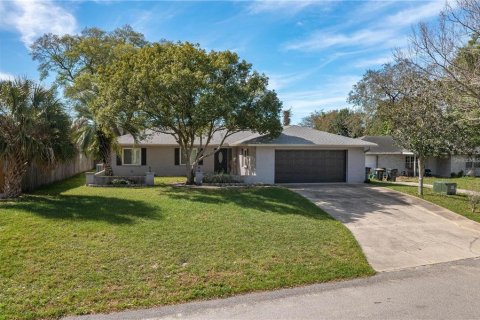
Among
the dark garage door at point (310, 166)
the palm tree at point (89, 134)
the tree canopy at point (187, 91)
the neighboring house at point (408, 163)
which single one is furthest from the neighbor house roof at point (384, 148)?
the palm tree at point (89, 134)

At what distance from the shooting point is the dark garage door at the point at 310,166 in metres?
21.9

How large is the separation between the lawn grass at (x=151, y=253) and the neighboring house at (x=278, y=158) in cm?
767

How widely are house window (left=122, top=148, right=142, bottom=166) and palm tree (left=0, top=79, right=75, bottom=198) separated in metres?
11.0

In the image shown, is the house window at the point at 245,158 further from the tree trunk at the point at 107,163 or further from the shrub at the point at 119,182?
the tree trunk at the point at 107,163

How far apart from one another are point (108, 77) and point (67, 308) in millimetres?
13828

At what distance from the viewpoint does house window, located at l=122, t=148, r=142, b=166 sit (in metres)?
25.7

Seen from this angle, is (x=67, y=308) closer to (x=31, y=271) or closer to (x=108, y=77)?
(x=31, y=271)

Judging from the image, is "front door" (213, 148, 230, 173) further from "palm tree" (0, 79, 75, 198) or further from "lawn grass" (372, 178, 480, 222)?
"palm tree" (0, 79, 75, 198)

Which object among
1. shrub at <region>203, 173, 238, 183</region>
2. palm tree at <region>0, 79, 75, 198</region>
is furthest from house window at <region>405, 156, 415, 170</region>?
palm tree at <region>0, 79, 75, 198</region>

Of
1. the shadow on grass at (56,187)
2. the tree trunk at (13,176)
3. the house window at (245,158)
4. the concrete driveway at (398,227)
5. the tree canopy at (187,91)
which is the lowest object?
the concrete driveway at (398,227)

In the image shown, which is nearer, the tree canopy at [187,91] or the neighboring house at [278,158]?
the tree canopy at [187,91]

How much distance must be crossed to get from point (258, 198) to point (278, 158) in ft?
22.3

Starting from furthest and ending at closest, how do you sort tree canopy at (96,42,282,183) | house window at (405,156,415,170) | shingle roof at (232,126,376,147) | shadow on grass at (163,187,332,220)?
house window at (405,156,415,170), shingle roof at (232,126,376,147), tree canopy at (96,42,282,183), shadow on grass at (163,187,332,220)

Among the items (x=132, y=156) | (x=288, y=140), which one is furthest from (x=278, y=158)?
(x=132, y=156)
